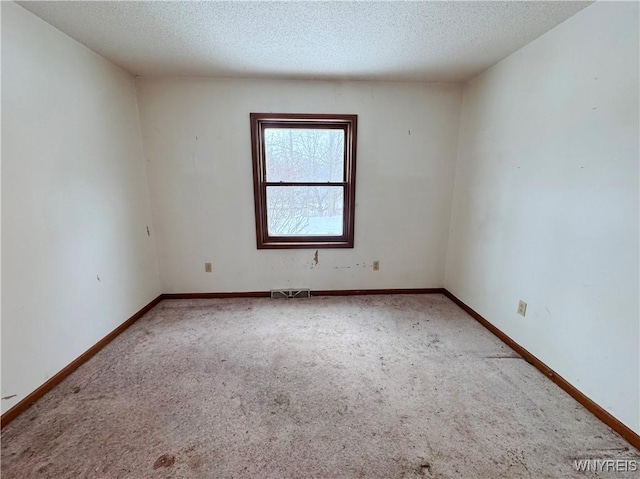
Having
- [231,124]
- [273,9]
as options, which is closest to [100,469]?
[273,9]

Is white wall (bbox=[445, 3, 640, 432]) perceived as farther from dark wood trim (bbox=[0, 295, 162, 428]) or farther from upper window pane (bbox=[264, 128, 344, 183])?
dark wood trim (bbox=[0, 295, 162, 428])

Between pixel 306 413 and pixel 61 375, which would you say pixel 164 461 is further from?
pixel 61 375

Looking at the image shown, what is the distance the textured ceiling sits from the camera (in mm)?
1587

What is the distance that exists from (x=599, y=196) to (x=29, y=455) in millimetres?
3169

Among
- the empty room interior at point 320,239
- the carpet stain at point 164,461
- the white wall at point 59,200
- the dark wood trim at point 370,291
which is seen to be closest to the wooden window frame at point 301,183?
the empty room interior at point 320,239

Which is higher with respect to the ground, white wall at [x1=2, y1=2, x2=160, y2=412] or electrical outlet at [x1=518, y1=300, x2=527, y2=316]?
white wall at [x1=2, y1=2, x2=160, y2=412]

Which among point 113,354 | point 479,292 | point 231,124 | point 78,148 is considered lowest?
point 113,354

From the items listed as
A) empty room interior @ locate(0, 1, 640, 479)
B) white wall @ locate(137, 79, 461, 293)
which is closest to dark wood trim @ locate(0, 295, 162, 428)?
empty room interior @ locate(0, 1, 640, 479)

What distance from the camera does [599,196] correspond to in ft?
5.10

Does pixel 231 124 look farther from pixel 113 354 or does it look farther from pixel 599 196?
pixel 599 196

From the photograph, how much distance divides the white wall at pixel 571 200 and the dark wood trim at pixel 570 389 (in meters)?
0.04

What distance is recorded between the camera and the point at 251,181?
114 inches

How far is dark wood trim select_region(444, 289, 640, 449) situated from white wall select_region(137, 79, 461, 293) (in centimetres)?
101

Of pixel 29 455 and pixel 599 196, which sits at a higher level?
pixel 599 196
